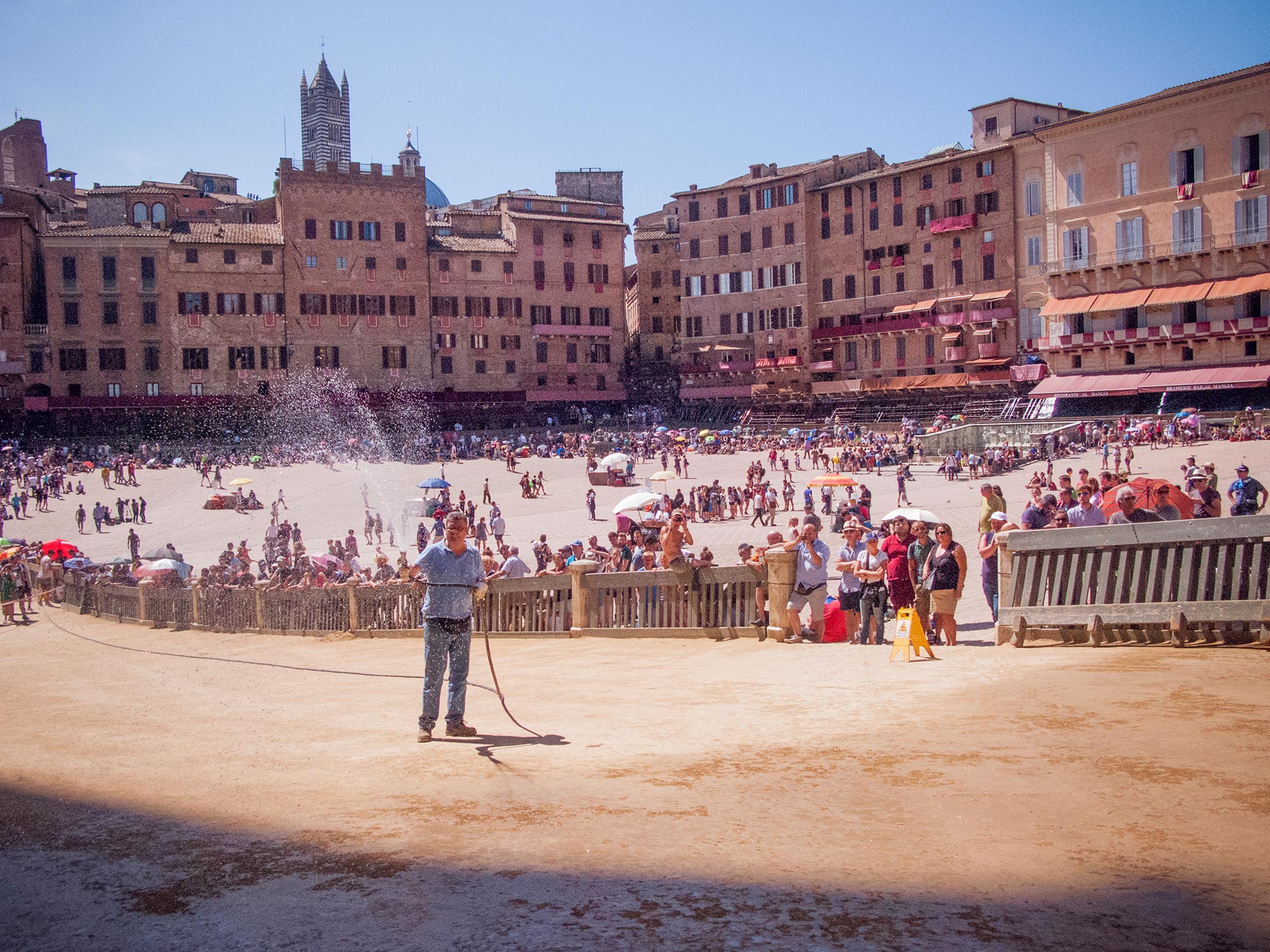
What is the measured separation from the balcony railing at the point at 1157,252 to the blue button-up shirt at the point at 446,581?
50.5 metres

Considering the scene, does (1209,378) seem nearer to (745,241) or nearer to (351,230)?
(745,241)

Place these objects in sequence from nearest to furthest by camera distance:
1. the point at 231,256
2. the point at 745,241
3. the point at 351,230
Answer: the point at 231,256
the point at 351,230
the point at 745,241

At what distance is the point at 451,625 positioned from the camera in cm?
768

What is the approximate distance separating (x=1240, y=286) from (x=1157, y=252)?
4.51 metres

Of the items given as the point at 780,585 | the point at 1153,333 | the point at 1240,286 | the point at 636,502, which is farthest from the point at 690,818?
the point at 1153,333

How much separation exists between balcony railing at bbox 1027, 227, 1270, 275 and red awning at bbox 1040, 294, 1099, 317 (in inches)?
55.0

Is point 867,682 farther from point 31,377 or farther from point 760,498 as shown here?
point 31,377

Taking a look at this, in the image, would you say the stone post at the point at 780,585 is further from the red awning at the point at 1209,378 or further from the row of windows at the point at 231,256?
the row of windows at the point at 231,256

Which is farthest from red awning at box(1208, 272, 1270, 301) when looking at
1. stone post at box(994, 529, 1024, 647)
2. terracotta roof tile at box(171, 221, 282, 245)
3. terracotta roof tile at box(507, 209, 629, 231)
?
terracotta roof tile at box(171, 221, 282, 245)

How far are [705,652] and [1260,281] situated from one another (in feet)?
150

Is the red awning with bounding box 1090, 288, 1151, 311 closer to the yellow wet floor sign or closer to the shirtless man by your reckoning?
the shirtless man

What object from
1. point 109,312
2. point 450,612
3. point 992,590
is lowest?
point 992,590

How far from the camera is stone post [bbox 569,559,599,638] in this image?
13.6 meters

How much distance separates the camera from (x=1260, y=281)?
46906mm
